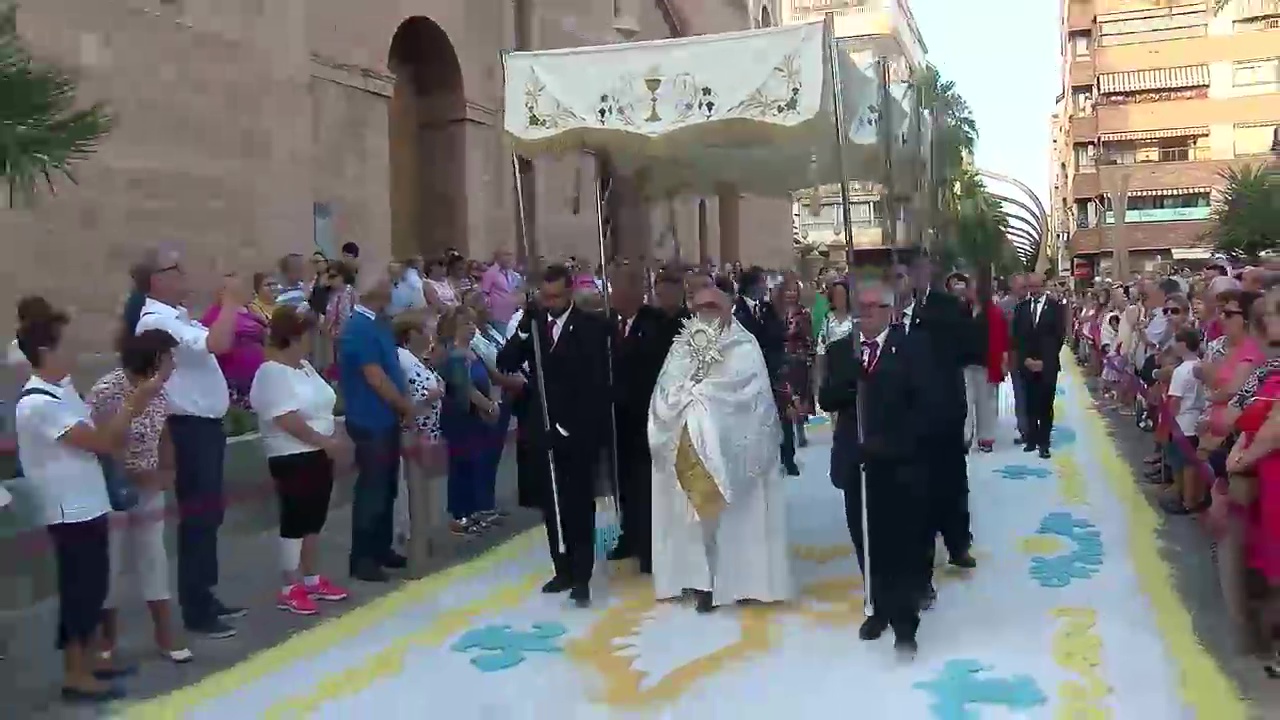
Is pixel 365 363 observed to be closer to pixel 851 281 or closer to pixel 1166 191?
pixel 851 281

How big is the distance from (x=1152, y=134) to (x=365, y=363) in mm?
52347

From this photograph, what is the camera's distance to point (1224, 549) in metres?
6.25

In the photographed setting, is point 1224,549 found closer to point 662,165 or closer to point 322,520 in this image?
point 322,520

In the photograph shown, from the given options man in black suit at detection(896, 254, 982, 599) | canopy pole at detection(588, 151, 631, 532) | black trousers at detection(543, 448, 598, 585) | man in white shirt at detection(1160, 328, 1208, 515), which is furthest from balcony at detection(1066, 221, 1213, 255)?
black trousers at detection(543, 448, 598, 585)

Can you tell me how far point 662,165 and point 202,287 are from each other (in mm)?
5583

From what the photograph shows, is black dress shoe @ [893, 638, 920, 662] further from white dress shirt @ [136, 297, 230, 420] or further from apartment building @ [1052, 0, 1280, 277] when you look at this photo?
apartment building @ [1052, 0, 1280, 277]

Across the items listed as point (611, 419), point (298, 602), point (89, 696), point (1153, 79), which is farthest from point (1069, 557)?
point (1153, 79)

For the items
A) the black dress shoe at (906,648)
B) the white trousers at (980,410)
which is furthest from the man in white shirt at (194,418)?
the white trousers at (980,410)

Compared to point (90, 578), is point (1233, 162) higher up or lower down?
higher up

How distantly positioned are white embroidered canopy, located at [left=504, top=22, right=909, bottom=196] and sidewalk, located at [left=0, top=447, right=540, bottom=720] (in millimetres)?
3083

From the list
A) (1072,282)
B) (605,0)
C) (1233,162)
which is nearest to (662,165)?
(605,0)

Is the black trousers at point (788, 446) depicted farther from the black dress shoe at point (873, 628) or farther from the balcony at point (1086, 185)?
the balcony at point (1086, 185)

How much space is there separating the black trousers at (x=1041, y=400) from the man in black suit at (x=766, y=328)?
104 inches

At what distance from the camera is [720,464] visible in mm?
6902
